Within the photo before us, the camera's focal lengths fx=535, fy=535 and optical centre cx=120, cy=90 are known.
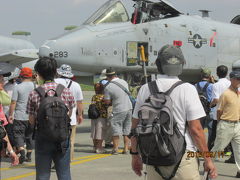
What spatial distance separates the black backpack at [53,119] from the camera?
18.2 ft

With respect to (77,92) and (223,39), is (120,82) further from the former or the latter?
(223,39)

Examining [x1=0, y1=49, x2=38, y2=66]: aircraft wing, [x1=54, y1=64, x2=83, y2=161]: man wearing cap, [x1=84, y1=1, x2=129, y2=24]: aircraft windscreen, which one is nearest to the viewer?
[x1=54, y1=64, x2=83, y2=161]: man wearing cap

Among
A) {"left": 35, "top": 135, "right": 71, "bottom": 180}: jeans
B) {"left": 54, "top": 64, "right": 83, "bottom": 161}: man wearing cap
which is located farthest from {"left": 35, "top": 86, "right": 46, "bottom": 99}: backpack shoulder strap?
{"left": 54, "top": 64, "right": 83, "bottom": 161}: man wearing cap

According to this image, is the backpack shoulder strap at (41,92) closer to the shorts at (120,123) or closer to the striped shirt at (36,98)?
the striped shirt at (36,98)

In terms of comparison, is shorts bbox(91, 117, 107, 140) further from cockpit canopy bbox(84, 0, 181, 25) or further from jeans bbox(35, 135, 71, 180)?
jeans bbox(35, 135, 71, 180)

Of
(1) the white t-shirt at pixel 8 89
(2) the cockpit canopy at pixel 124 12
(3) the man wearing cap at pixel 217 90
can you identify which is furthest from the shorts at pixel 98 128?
(2) the cockpit canopy at pixel 124 12

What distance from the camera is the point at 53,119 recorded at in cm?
555

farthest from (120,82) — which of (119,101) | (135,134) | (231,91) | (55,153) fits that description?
(135,134)

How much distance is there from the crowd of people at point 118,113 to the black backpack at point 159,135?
4.3 inches

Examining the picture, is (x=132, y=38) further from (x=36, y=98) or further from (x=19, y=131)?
(x=36, y=98)

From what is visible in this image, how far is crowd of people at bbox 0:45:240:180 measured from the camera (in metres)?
4.78

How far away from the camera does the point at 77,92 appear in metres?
10.0

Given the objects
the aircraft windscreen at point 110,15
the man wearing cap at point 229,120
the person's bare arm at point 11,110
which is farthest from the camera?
the aircraft windscreen at point 110,15

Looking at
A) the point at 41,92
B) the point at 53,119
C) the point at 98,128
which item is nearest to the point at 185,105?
Answer: the point at 53,119
